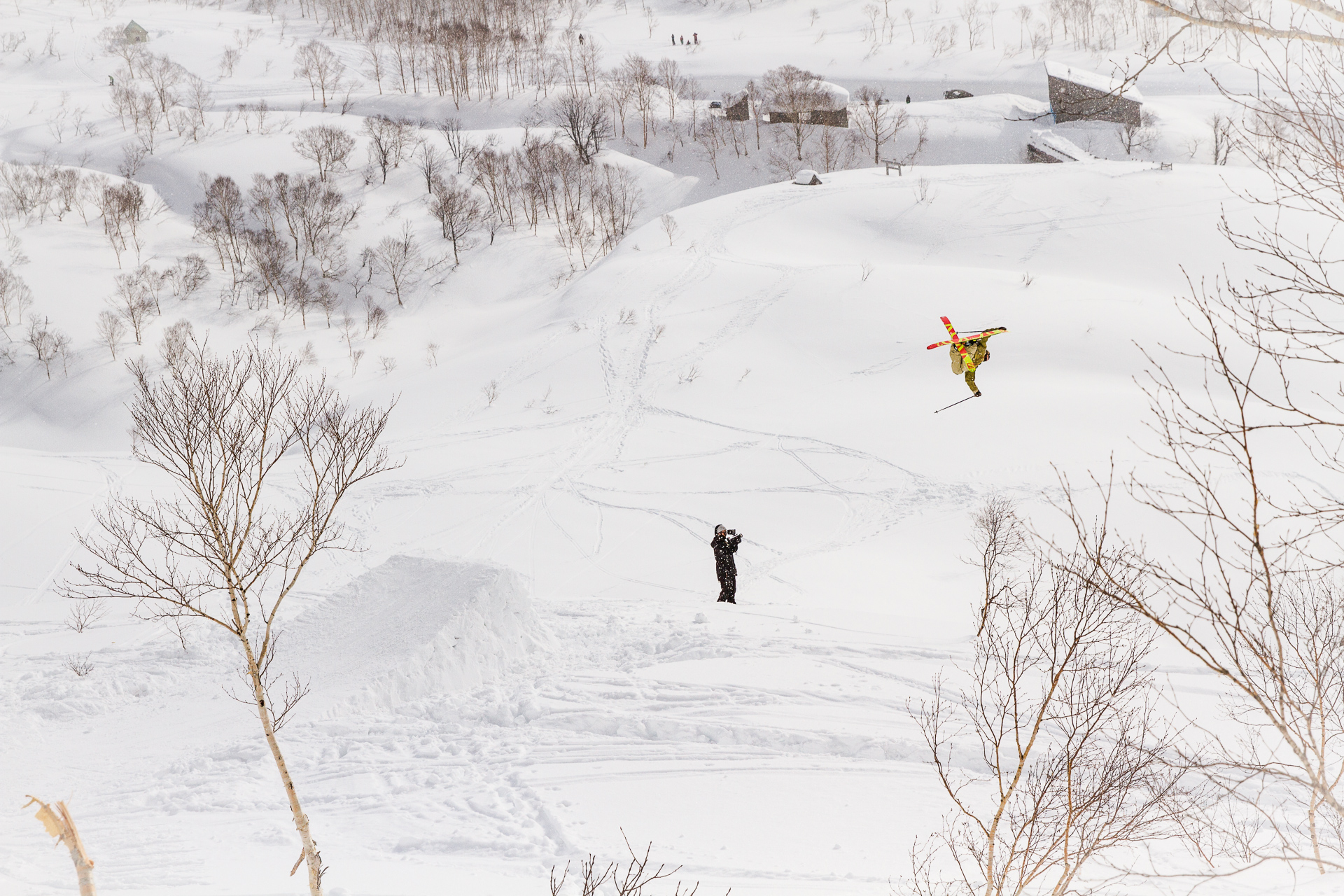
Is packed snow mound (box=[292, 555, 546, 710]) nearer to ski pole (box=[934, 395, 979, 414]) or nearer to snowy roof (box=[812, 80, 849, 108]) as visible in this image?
ski pole (box=[934, 395, 979, 414])

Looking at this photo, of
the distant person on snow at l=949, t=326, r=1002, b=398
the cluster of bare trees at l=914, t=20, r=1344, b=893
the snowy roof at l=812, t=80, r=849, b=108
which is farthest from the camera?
the snowy roof at l=812, t=80, r=849, b=108

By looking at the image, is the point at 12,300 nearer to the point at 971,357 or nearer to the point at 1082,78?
the point at 971,357

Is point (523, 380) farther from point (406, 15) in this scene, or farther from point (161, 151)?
point (406, 15)

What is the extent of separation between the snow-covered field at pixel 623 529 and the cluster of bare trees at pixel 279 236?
139 centimetres

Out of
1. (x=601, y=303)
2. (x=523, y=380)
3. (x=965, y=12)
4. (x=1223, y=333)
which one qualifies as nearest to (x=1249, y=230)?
(x=1223, y=333)

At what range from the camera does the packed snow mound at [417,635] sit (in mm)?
13648

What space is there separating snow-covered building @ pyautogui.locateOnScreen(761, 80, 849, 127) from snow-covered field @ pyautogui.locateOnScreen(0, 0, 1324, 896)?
17.4 m

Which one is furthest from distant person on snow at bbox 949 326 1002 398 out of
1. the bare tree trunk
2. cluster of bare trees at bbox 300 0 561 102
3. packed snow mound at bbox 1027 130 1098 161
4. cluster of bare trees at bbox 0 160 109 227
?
cluster of bare trees at bbox 300 0 561 102

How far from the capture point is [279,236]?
5500 cm

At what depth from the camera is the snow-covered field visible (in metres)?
10.6

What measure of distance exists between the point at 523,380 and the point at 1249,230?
27.7m

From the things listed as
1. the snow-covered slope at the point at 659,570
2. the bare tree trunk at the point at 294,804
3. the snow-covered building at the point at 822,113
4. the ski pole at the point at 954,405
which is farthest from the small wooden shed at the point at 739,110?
the bare tree trunk at the point at 294,804

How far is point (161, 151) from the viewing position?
205 ft

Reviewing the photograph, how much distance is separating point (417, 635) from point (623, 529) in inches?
302
